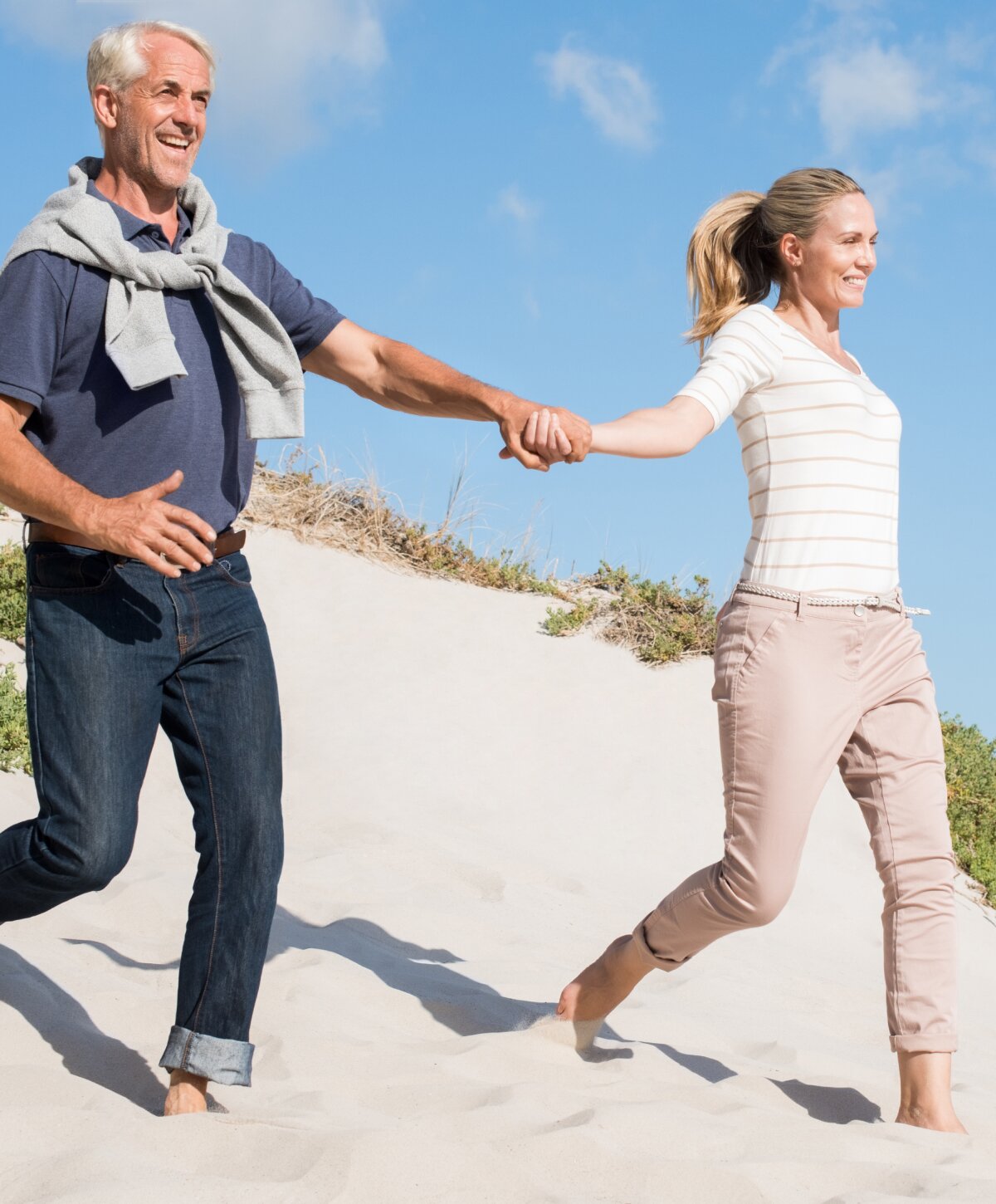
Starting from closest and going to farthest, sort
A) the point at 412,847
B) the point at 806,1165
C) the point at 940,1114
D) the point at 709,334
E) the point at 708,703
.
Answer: the point at 806,1165 → the point at 940,1114 → the point at 709,334 → the point at 412,847 → the point at 708,703

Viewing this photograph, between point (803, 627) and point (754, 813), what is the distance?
52cm

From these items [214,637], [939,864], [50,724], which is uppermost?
[214,637]

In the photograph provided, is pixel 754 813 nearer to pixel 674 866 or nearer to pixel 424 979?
pixel 424 979

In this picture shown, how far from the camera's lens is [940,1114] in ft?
11.4

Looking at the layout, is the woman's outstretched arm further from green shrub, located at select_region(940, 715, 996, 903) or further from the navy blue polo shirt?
green shrub, located at select_region(940, 715, 996, 903)

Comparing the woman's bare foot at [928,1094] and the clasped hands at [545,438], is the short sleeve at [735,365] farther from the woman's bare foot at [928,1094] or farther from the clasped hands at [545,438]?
the woman's bare foot at [928,1094]

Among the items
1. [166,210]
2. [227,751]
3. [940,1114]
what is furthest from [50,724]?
[940,1114]

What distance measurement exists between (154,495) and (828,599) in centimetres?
179

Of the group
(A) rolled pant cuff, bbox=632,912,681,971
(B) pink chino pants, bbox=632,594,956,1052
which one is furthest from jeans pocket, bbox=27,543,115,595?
(A) rolled pant cuff, bbox=632,912,681,971

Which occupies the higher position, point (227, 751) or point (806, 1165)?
point (227, 751)

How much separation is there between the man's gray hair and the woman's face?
1739 mm

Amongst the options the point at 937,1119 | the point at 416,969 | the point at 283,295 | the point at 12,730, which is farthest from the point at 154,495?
the point at 12,730

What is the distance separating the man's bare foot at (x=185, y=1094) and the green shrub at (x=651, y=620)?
6.55 meters

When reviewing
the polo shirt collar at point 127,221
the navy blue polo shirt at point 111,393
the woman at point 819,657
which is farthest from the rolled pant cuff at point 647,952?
the polo shirt collar at point 127,221
